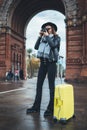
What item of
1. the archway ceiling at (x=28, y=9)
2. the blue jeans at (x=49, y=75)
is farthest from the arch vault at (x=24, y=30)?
the blue jeans at (x=49, y=75)

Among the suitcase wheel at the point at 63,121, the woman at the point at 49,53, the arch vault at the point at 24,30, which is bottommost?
the suitcase wheel at the point at 63,121

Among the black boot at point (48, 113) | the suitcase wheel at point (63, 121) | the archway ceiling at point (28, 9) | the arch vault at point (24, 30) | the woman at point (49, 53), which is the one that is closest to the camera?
the suitcase wheel at point (63, 121)

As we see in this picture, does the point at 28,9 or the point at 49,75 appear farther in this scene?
the point at 28,9

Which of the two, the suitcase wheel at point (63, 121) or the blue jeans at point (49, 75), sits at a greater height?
the blue jeans at point (49, 75)

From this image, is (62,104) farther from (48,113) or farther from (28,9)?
(28,9)

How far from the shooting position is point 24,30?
5300cm

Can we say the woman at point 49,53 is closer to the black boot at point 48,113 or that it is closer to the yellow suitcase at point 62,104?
the black boot at point 48,113

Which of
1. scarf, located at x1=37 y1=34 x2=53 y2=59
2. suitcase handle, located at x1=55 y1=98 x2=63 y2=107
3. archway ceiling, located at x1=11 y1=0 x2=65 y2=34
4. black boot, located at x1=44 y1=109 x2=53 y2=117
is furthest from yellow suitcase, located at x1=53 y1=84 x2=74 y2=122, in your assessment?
archway ceiling, located at x1=11 y1=0 x2=65 y2=34

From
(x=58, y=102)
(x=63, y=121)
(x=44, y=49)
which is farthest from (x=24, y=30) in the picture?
A: (x=63, y=121)

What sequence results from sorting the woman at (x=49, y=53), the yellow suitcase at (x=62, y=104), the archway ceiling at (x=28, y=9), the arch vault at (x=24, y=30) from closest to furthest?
1. the yellow suitcase at (x=62, y=104)
2. the woman at (x=49, y=53)
3. the arch vault at (x=24, y=30)
4. the archway ceiling at (x=28, y=9)

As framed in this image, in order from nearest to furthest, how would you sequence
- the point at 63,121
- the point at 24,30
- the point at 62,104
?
the point at 63,121 → the point at 62,104 → the point at 24,30

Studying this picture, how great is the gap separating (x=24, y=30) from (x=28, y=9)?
12.3ft

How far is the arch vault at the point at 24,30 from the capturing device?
3944 centimetres

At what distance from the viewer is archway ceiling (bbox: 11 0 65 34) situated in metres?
47.1
